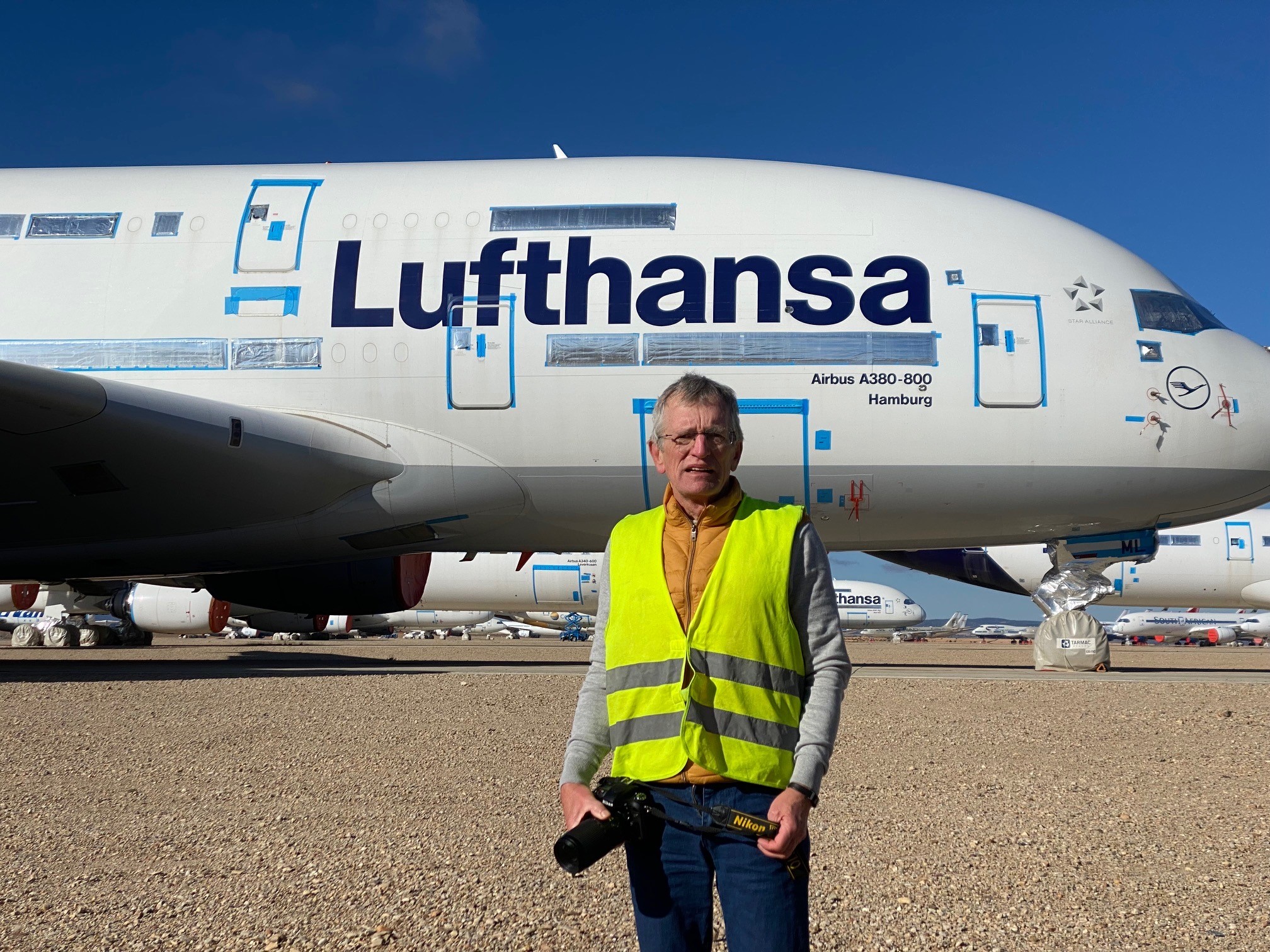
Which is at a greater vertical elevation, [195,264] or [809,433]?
[195,264]

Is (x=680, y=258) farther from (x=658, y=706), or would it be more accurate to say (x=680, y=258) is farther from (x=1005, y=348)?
(x=658, y=706)

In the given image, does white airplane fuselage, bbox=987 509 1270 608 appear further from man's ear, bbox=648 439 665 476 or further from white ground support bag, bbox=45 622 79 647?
man's ear, bbox=648 439 665 476

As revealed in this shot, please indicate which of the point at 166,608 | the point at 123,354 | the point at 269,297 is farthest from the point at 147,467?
the point at 166,608

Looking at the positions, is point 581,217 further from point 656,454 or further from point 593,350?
point 656,454

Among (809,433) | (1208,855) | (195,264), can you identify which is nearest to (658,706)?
(1208,855)

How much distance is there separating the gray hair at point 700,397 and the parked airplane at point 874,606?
58.6 metres

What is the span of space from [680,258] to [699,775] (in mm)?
8770

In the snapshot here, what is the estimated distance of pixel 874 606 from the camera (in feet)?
197

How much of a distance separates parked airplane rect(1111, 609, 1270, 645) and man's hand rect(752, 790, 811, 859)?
86.2 metres

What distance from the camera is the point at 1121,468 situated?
10.2 metres

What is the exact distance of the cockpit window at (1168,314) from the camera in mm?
10547

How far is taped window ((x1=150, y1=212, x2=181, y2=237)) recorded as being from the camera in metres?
10.9

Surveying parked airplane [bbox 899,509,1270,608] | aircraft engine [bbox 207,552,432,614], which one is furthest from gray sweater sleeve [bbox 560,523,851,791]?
parked airplane [bbox 899,509,1270,608]

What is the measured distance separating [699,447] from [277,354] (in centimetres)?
918
